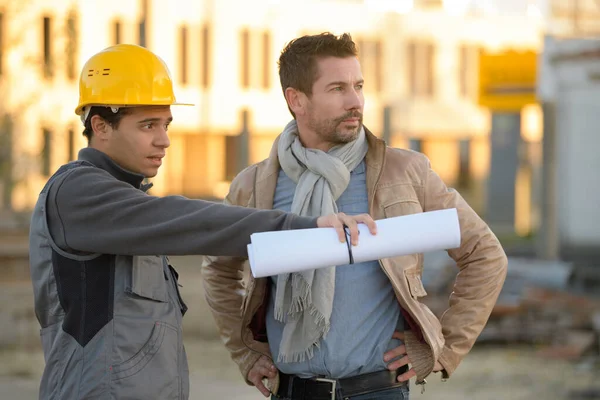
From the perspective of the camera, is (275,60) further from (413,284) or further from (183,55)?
(413,284)

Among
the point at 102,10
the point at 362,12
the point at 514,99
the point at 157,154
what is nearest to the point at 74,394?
the point at 157,154

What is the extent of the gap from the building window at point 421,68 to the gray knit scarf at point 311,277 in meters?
38.3

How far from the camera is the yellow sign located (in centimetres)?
2370

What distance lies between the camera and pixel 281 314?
3664mm

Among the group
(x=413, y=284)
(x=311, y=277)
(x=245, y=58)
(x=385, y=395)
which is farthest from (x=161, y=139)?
(x=245, y=58)

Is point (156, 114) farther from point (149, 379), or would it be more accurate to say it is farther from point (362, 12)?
point (362, 12)

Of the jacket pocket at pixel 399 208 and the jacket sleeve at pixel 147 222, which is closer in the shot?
the jacket sleeve at pixel 147 222

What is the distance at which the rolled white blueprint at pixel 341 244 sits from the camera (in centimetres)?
290

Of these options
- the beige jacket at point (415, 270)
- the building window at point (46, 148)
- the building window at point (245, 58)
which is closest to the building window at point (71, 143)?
the building window at point (46, 148)

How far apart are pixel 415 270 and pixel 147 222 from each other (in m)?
1.07

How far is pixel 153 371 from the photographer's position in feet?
10.1

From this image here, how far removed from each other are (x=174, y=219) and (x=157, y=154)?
0.34 meters

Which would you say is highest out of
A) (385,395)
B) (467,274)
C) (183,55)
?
(183,55)

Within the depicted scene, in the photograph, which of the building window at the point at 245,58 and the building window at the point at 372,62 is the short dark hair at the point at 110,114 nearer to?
the building window at the point at 245,58
